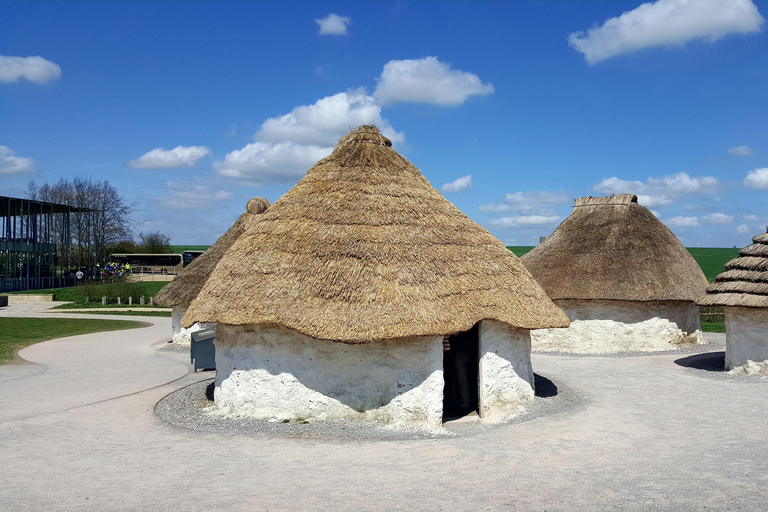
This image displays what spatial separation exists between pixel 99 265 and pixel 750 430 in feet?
227

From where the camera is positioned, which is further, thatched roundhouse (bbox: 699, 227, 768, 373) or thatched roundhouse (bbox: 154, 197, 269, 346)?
thatched roundhouse (bbox: 154, 197, 269, 346)

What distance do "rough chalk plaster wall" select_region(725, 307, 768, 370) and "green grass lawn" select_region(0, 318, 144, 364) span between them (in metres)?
24.3

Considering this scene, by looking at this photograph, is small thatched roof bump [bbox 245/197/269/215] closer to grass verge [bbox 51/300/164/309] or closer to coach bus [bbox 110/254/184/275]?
grass verge [bbox 51/300/164/309]

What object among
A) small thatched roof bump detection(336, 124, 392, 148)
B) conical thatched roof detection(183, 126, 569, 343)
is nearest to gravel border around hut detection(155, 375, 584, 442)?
conical thatched roof detection(183, 126, 569, 343)

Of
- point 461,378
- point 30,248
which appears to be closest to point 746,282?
point 461,378

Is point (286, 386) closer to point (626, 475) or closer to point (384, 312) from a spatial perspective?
point (384, 312)

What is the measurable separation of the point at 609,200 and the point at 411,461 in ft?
63.2

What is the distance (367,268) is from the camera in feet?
40.1

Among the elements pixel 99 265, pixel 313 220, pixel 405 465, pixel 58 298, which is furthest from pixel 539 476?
pixel 99 265

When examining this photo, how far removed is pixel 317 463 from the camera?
9547mm

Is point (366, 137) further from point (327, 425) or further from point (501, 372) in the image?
point (327, 425)

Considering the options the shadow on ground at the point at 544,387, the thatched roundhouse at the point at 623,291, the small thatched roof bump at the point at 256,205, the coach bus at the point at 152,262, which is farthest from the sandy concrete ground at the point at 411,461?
the coach bus at the point at 152,262

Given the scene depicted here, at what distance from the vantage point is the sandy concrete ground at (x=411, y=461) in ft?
26.1

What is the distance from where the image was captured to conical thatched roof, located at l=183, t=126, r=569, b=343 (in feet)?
37.9
